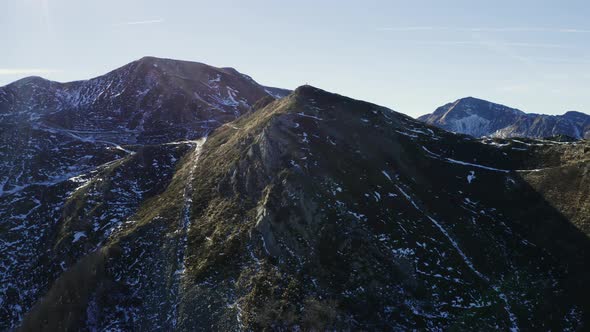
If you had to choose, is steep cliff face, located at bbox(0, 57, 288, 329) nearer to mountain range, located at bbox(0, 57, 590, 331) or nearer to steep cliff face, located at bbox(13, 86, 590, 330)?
mountain range, located at bbox(0, 57, 590, 331)

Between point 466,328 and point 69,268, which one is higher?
point 466,328

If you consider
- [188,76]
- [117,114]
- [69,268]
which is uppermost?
[188,76]

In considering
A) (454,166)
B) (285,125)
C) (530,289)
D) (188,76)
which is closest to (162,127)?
(188,76)

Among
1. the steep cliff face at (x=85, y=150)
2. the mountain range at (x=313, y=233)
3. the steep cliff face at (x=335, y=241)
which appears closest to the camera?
the steep cliff face at (x=335, y=241)

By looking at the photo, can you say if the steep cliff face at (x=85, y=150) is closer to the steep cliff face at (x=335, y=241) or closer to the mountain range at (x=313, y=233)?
the mountain range at (x=313, y=233)

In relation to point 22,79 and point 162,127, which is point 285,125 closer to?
point 162,127

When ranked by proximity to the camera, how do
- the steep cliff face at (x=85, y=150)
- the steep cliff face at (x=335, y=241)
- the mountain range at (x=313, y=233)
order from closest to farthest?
the steep cliff face at (x=335, y=241)
the mountain range at (x=313, y=233)
the steep cliff face at (x=85, y=150)

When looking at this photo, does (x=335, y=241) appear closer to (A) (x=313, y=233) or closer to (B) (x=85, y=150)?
(A) (x=313, y=233)

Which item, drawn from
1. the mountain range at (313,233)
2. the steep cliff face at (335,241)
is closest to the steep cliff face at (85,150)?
the mountain range at (313,233)
